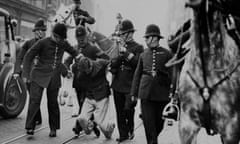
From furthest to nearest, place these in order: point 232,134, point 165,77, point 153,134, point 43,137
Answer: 1. point 43,137
2. point 165,77
3. point 153,134
4. point 232,134

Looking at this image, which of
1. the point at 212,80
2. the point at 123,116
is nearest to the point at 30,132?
the point at 123,116

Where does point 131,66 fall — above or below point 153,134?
above

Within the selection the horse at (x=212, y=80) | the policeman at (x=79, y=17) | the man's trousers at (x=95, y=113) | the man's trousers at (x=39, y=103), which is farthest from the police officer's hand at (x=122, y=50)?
the policeman at (x=79, y=17)

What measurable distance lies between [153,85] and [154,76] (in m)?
0.15

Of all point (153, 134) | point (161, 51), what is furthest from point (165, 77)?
point (153, 134)

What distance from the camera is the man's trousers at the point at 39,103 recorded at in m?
8.05

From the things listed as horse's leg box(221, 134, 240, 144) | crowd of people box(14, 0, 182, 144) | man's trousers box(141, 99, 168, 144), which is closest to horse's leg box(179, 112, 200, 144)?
horse's leg box(221, 134, 240, 144)

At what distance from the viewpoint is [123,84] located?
8266 mm

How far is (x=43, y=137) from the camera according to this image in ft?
26.7

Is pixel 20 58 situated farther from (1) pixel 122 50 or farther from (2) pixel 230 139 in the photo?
(2) pixel 230 139

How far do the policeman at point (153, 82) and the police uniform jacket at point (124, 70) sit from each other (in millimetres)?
1208

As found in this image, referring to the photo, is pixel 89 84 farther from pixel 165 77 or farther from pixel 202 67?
pixel 202 67

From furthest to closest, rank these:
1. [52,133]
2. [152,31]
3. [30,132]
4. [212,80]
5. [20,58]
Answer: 1. [20,58]
2. [52,133]
3. [30,132]
4. [152,31]
5. [212,80]

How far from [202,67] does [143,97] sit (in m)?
2.24
